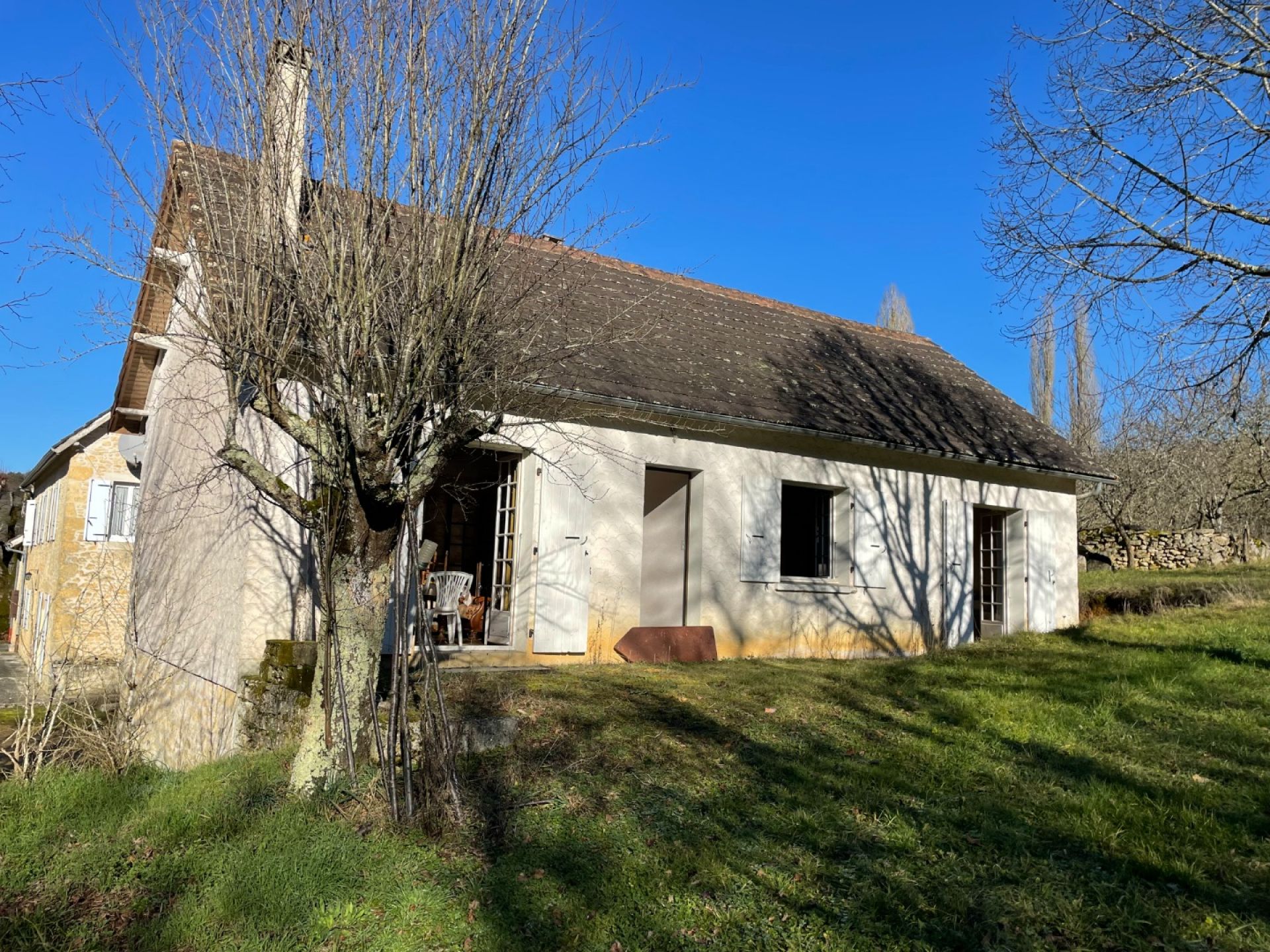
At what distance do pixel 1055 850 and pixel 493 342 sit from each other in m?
3.79

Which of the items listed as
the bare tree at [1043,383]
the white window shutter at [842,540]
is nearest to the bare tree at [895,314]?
the bare tree at [1043,383]

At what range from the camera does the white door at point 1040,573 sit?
41.1ft

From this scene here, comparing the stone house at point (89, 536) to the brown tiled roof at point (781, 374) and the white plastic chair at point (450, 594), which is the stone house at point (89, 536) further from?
the brown tiled roof at point (781, 374)

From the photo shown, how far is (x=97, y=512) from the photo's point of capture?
14.6 metres

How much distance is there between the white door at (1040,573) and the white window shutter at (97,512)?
14517mm

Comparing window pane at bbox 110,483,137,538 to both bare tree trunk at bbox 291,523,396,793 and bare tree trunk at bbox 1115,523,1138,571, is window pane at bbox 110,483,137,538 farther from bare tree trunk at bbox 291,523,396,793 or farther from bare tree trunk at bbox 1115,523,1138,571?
bare tree trunk at bbox 1115,523,1138,571

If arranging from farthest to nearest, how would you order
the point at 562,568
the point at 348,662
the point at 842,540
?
1. the point at 842,540
2. the point at 562,568
3. the point at 348,662

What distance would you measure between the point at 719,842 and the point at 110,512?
552 inches

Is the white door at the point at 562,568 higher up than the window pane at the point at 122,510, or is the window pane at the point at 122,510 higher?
the window pane at the point at 122,510

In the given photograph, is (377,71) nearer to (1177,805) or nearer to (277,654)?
(277,654)

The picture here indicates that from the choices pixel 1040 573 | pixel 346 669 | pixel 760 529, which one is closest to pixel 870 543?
pixel 760 529

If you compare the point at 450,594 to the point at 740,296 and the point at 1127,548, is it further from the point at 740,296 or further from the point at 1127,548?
the point at 1127,548

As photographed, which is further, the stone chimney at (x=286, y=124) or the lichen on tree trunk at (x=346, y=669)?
the stone chimney at (x=286, y=124)

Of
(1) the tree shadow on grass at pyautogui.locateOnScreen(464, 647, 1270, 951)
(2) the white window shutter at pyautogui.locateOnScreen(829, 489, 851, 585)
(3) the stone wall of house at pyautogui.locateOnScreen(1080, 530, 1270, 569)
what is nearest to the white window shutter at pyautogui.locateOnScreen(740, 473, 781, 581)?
(2) the white window shutter at pyautogui.locateOnScreen(829, 489, 851, 585)
